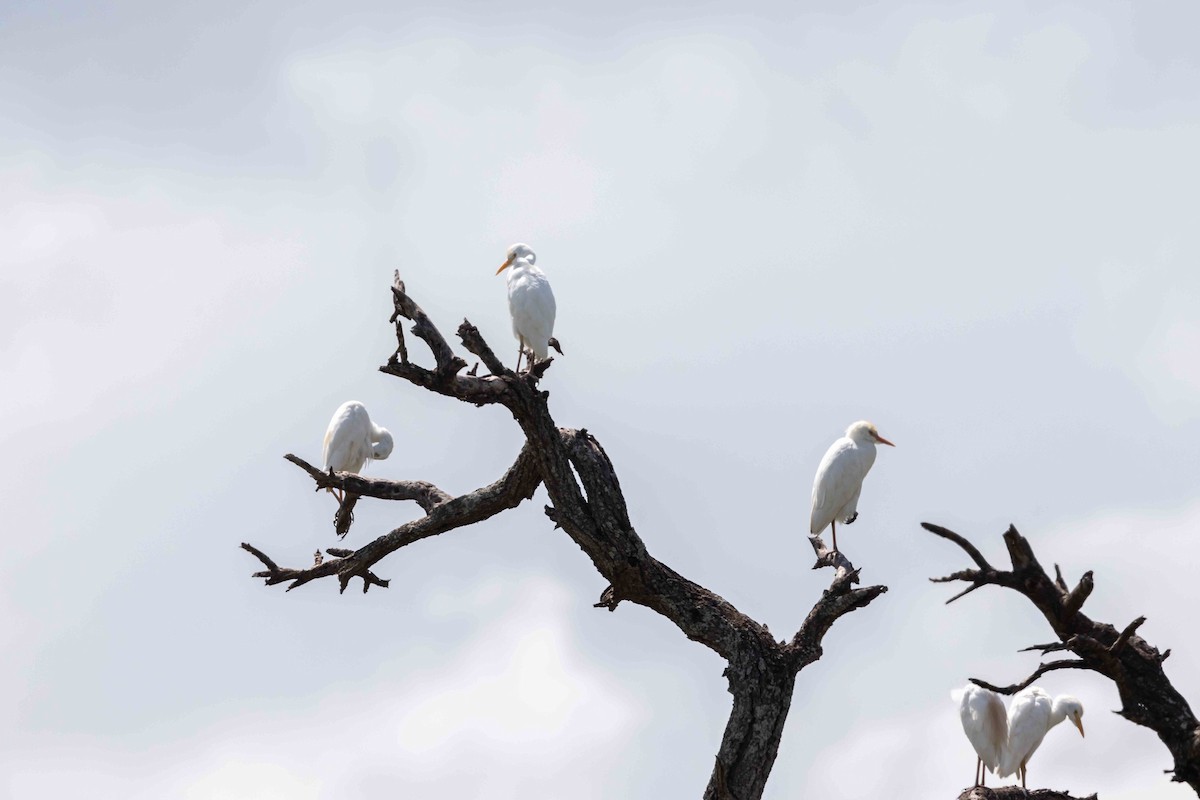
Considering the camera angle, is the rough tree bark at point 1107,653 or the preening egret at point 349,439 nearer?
the rough tree bark at point 1107,653

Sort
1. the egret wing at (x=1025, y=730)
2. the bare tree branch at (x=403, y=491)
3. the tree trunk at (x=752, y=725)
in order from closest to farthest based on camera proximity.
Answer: the tree trunk at (x=752, y=725) < the bare tree branch at (x=403, y=491) < the egret wing at (x=1025, y=730)

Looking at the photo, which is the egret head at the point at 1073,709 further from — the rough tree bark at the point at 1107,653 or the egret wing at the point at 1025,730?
the rough tree bark at the point at 1107,653

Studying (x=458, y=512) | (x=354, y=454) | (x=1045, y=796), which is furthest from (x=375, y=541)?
(x=1045, y=796)

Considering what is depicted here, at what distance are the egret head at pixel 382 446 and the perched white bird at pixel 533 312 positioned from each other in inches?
125

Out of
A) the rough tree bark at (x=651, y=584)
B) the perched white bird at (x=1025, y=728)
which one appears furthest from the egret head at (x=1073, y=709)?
the rough tree bark at (x=651, y=584)

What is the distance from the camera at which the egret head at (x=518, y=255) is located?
14109mm

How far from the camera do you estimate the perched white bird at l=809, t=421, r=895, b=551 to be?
12.7 m

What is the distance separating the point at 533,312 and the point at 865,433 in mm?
3357

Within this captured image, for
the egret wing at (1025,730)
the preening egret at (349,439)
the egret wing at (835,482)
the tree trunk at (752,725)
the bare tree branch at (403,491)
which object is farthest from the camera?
the preening egret at (349,439)

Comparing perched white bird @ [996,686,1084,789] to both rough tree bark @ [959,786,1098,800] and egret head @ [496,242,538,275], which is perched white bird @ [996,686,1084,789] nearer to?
rough tree bark @ [959,786,1098,800]

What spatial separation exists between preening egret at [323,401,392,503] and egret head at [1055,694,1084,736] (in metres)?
7.77

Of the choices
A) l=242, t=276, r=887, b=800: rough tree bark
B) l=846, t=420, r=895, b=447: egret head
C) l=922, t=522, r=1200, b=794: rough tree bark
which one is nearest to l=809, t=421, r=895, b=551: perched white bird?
l=846, t=420, r=895, b=447: egret head

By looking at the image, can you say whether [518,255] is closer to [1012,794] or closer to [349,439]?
[349,439]

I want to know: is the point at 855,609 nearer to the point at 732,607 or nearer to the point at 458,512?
the point at 732,607
